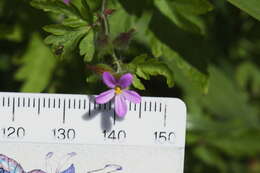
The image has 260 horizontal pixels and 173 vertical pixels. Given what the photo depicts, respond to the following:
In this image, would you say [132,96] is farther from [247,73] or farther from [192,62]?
[247,73]

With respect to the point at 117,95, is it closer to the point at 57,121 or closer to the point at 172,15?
the point at 57,121

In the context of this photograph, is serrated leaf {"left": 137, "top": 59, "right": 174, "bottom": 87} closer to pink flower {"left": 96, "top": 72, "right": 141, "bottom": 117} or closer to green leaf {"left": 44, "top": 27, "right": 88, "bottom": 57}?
pink flower {"left": 96, "top": 72, "right": 141, "bottom": 117}

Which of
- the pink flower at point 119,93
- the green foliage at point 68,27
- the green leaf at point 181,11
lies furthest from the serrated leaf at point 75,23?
the green leaf at point 181,11

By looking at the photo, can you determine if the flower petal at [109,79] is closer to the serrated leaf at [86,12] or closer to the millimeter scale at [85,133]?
the millimeter scale at [85,133]

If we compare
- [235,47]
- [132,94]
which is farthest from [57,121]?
[235,47]

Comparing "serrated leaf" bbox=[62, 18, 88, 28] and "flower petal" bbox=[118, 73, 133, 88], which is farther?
"serrated leaf" bbox=[62, 18, 88, 28]

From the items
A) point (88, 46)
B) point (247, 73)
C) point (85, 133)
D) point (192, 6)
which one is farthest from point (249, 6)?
point (247, 73)

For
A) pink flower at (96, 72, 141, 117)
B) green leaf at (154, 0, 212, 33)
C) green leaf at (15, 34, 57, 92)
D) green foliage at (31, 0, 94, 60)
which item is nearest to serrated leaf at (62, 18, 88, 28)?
green foliage at (31, 0, 94, 60)
